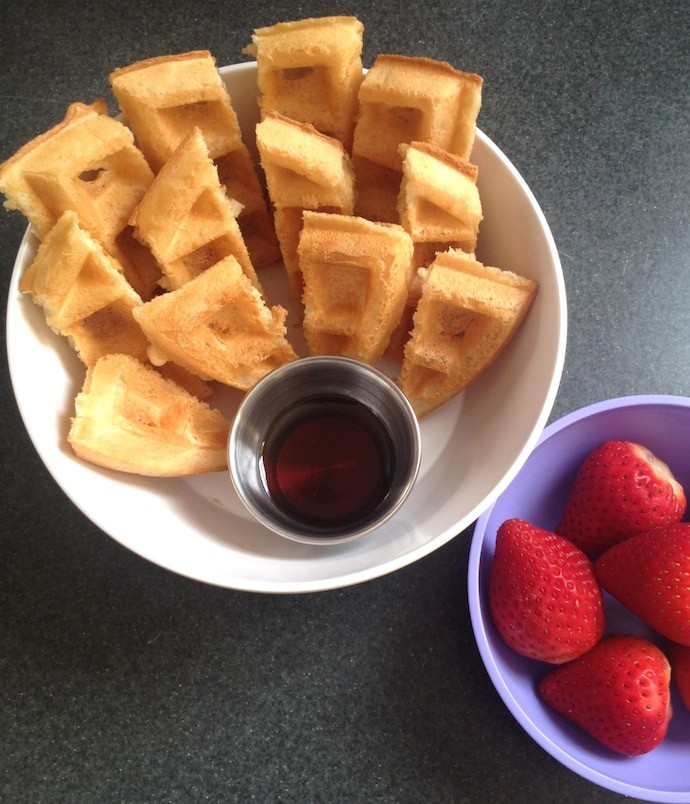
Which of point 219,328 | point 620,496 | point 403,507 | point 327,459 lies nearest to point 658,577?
point 620,496

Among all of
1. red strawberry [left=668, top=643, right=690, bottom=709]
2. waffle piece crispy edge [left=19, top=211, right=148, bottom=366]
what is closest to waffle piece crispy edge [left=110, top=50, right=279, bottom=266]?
waffle piece crispy edge [left=19, top=211, right=148, bottom=366]

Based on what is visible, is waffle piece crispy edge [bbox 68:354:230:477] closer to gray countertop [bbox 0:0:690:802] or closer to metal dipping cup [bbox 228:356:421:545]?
metal dipping cup [bbox 228:356:421:545]

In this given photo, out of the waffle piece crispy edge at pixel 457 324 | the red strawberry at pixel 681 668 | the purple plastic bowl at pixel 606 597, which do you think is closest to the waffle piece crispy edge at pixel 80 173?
the waffle piece crispy edge at pixel 457 324

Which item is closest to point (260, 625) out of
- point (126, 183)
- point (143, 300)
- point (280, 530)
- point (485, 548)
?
point (280, 530)

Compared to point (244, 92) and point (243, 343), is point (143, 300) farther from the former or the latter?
point (244, 92)

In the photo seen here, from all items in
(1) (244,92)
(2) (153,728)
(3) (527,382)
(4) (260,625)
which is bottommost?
(2) (153,728)

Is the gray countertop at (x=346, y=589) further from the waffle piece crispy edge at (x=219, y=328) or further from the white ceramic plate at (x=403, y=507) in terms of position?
the waffle piece crispy edge at (x=219, y=328)
